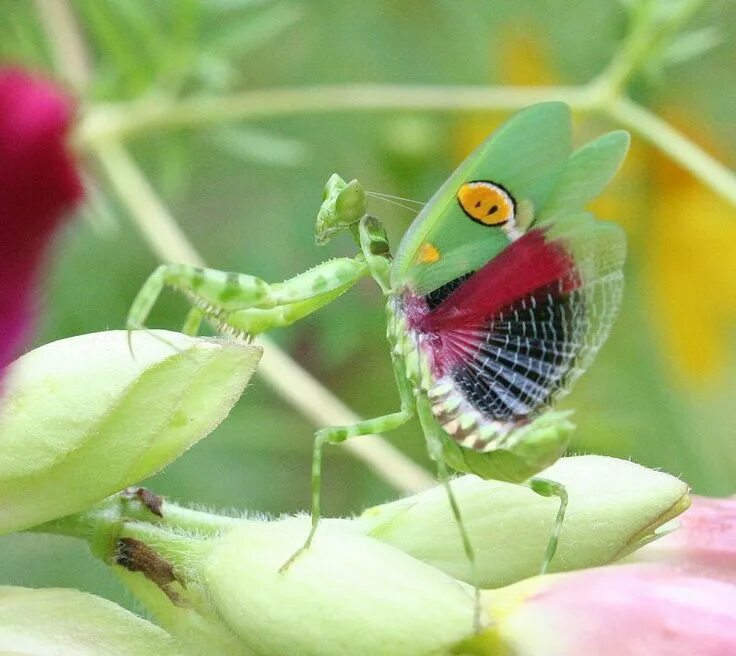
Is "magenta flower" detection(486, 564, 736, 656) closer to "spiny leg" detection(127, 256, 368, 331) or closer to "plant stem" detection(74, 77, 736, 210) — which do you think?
"spiny leg" detection(127, 256, 368, 331)

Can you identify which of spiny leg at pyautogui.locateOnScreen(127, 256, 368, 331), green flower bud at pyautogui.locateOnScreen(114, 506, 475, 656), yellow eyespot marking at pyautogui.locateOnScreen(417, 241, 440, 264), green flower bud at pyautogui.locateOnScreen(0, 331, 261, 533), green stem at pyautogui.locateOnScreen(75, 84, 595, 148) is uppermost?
green stem at pyautogui.locateOnScreen(75, 84, 595, 148)

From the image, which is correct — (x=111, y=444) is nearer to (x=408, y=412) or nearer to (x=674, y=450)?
(x=408, y=412)

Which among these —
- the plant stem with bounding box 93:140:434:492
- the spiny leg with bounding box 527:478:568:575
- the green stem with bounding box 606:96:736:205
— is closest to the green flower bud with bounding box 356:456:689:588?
the spiny leg with bounding box 527:478:568:575

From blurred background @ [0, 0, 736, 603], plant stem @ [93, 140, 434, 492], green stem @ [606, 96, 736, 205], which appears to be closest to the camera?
plant stem @ [93, 140, 434, 492]

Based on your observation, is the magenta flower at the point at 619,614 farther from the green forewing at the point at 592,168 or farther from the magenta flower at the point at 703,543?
the green forewing at the point at 592,168

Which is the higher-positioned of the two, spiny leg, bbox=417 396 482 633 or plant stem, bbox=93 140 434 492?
plant stem, bbox=93 140 434 492

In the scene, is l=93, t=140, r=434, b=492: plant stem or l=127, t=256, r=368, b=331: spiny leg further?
l=93, t=140, r=434, b=492: plant stem

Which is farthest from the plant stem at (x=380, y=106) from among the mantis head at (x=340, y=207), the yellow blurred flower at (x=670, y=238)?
the mantis head at (x=340, y=207)
